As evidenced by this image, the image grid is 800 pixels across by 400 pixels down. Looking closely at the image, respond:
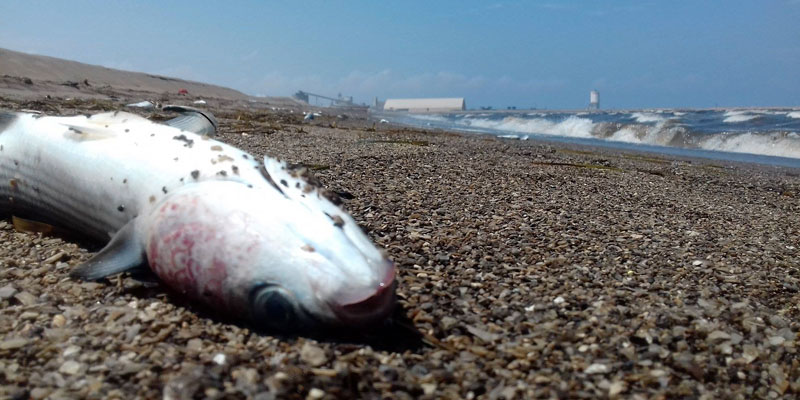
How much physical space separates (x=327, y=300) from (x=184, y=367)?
24.2 inches

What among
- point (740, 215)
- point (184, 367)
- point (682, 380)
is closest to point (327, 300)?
point (184, 367)

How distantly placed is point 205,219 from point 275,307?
0.56 metres

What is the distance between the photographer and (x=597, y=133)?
33.0 metres

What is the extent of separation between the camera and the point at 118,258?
9.25 ft

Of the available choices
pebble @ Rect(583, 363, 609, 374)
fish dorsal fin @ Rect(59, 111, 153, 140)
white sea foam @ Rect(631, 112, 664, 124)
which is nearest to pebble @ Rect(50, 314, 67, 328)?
fish dorsal fin @ Rect(59, 111, 153, 140)

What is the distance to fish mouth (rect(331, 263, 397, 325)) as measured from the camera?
2252mm

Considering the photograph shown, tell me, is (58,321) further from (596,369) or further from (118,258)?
(596,369)

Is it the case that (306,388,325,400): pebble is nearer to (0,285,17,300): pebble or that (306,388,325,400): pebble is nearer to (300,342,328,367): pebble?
(300,342,328,367): pebble

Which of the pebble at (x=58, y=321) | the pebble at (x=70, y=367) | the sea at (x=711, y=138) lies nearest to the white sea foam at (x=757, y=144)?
the sea at (x=711, y=138)

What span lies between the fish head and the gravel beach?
Result: 143 mm

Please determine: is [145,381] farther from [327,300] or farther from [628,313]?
[628,313]

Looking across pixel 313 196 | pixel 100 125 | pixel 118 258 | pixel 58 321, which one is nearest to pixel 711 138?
pixel 313 196

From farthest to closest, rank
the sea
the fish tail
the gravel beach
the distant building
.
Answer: the distant building < the sea < the fish tail < the gravel beach

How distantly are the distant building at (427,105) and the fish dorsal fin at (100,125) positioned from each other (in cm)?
11723
